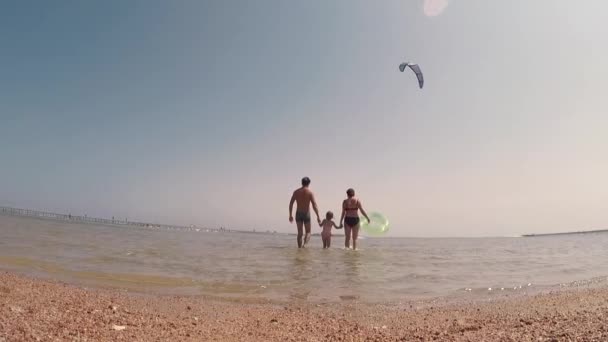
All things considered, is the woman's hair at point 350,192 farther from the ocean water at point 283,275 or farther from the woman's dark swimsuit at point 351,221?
the ocean water at point 283,275

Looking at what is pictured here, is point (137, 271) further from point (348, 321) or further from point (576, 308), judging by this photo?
point (576, 308)

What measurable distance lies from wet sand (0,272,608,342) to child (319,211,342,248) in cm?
898

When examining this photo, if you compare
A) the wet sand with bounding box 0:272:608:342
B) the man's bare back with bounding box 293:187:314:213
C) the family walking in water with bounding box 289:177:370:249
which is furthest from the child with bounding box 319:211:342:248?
the wet sand with bounding box 0:272:608:342

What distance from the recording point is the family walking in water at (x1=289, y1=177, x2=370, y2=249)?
12.8m

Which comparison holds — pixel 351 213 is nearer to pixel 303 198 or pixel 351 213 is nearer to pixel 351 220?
pixel 351 220

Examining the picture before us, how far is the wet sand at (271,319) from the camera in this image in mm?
3051

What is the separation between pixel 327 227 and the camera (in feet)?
46.1

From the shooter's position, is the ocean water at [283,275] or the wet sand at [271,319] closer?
the wet sand at [271,319]

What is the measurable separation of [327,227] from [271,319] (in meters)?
10.2

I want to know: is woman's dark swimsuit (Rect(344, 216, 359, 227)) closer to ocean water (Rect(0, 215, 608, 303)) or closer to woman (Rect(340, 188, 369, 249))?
woman (Rect(340, 188, 369, 249))

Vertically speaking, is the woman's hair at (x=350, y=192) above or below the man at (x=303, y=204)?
above

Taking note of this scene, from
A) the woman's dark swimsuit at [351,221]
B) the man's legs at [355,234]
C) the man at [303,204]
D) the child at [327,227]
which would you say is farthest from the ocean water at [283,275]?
the child at [327,227]

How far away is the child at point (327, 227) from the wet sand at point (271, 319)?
8.98m

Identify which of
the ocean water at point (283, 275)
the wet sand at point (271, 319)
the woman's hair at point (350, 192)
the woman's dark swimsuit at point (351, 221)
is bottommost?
the ocean water at point (283, 275)
